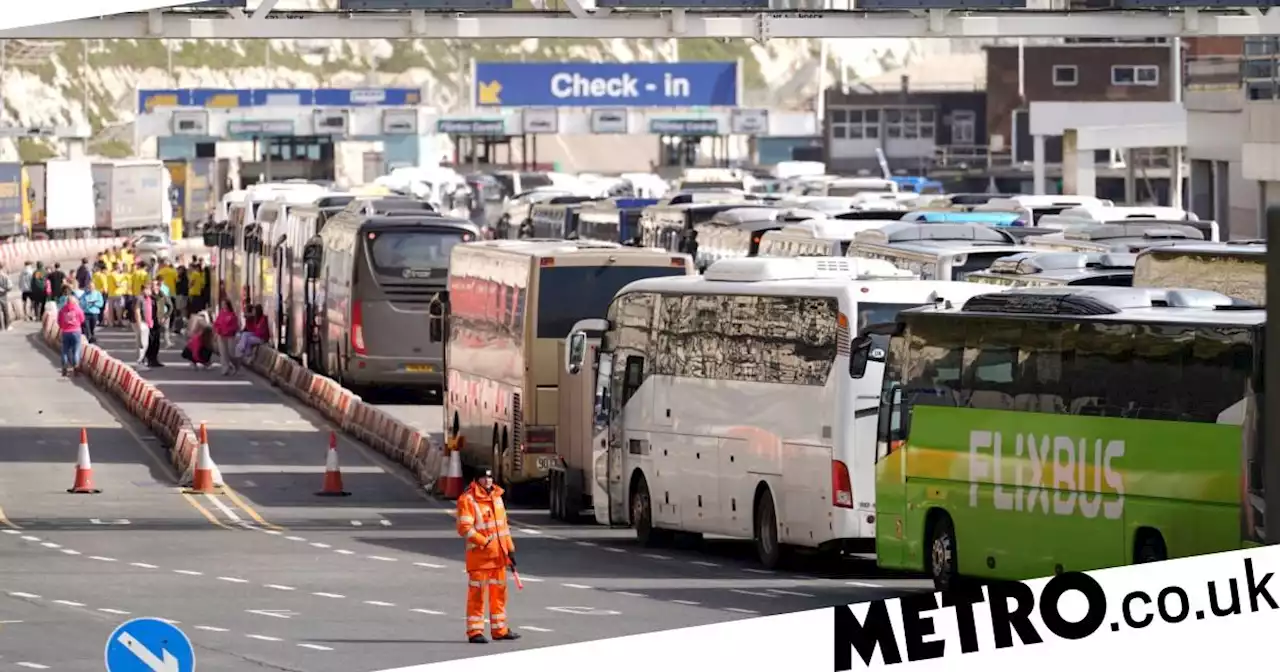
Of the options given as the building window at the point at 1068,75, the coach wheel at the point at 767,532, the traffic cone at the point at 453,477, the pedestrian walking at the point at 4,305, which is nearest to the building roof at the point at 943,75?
the building window at the point at 1068,75

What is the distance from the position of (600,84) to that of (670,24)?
94714 millimetres

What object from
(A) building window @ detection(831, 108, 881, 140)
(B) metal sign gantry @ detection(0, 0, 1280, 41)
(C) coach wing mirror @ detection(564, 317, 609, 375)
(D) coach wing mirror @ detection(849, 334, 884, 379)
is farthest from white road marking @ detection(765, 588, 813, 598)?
(A) building window @ detection(831, 108, 881, 140)

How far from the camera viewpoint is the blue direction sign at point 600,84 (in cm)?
12425

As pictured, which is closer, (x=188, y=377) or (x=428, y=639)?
(x=428, y=639)

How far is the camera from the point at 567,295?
99.1 ft

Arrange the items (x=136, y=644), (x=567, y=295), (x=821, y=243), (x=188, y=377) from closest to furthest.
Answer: (x=136, y=644) → (x=567, y=295) → (x=821, y=243) → (x=188, y=377)

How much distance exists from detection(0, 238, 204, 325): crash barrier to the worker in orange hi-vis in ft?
194

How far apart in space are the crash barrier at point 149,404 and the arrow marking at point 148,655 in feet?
71.2

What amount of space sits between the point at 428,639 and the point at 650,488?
7435 mm

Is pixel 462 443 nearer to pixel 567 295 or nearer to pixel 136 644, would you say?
pixel 567 295

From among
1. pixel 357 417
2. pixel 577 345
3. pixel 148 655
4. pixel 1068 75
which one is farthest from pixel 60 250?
pixel 148 655

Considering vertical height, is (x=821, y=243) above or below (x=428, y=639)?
above

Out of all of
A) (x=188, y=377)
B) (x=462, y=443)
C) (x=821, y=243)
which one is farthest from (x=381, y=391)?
(x=462, y=443)

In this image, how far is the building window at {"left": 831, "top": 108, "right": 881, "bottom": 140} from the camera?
457ft
